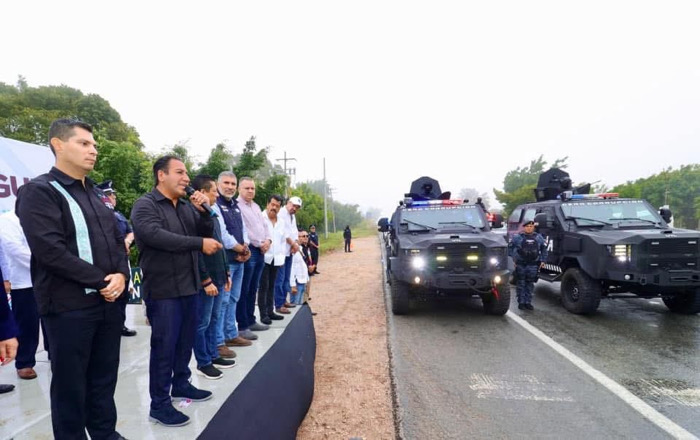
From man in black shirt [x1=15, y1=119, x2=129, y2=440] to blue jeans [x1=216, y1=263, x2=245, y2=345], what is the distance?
1338mm

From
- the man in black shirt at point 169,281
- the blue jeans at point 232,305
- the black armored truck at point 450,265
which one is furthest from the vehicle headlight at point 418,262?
the man in black shirt at point 169,281

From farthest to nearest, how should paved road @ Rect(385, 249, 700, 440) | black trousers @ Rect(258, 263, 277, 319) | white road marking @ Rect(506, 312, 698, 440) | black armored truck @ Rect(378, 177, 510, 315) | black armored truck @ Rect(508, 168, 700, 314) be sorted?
black armored truck @ Rect(378, 177, 510, 315) → black armored truck @ Rect(508, 168, 700, 314) → black trousers @ Rect(258, 263, 277, 319) → paved road @ Rect(385, 249, 700, 440) → white road marking @ Rect(506, 312, 698, 440)

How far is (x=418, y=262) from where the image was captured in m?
5.88

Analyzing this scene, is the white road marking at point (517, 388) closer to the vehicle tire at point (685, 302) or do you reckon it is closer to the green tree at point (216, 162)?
the vehicle tire at point (685, 302)

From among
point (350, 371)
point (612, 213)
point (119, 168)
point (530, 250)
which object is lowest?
point (350, 371)

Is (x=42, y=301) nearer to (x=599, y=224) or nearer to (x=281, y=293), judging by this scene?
(x=281, y=293)

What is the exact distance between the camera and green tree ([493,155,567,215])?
38469 mm

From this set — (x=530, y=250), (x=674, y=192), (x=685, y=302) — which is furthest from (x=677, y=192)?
(x=530, y=250)

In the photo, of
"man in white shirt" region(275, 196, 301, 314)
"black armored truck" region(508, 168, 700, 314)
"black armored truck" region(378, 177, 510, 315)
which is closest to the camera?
"man in white shirt" region(275, 196, 301, 314)

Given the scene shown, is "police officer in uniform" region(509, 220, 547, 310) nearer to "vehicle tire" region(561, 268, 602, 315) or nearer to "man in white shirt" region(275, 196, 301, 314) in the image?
"vehicle tire" region(561, 268, 602, 315)

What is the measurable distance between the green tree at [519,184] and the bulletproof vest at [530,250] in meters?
33.6

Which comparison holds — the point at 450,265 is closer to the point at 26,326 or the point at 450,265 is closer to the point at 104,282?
the point at 104,282

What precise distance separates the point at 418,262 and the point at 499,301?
154 centimetres

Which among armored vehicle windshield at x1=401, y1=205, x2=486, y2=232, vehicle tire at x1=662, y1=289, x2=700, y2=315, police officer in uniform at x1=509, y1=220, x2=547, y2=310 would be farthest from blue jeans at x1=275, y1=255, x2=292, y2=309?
vehicle tire at x1=662, y1=289, x2=700, y2=315
